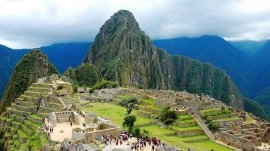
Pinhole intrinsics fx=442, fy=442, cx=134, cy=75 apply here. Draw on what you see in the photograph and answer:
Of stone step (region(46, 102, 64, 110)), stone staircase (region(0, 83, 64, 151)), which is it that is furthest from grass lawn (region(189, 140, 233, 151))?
stone staircase (region(0, 83, 64, 151))

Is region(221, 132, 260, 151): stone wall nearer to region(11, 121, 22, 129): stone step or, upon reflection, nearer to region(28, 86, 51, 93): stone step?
region(28, 86, 51, 93): stone step

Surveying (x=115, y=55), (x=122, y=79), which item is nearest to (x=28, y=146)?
(x=122, y=79)

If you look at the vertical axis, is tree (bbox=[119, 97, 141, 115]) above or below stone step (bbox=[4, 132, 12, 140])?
above

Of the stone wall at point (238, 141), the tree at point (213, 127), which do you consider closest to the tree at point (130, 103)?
the tree at point (213, 127)

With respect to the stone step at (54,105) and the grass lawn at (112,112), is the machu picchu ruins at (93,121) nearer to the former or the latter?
the stone step at (54,105)

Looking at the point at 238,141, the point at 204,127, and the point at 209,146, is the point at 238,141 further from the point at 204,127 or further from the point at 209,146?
the point at 204,127

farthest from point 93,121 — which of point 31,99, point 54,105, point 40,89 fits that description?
point 40,89
